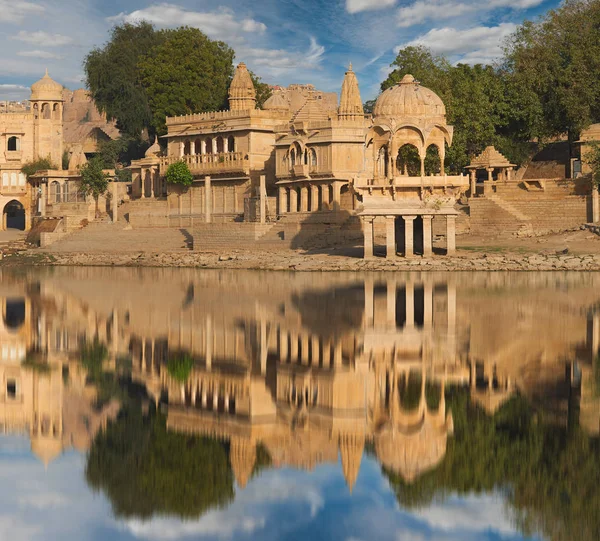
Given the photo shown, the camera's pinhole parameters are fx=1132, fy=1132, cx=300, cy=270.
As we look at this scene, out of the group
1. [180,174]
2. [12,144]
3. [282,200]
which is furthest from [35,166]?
[282,200]

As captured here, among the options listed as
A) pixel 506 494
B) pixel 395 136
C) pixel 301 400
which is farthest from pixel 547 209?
pixel 506 494

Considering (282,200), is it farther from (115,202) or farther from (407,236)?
(115,202)

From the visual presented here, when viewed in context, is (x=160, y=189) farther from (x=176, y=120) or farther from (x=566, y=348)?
(x=566, y=348)

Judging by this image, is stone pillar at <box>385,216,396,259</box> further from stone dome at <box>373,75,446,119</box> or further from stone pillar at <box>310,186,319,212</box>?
stone pillar at <box>310,186,319,212</box>

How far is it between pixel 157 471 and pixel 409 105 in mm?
34515

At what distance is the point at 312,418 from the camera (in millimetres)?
14828

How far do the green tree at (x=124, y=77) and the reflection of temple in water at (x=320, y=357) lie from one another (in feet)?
125

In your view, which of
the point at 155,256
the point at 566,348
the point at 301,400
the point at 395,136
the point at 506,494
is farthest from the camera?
the point at 155,256

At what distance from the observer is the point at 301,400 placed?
16.0 m

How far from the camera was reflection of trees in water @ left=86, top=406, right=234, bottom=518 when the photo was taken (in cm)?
1153

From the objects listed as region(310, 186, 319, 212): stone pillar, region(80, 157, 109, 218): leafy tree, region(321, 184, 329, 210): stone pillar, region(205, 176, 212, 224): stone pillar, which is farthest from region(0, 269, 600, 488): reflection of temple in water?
region(80, 157, 109, 218): leafy tree

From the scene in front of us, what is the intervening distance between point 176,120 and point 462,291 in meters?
33.1

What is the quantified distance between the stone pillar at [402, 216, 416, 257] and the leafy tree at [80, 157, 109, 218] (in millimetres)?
25905

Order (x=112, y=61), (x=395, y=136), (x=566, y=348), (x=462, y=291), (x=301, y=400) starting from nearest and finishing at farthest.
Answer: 1. (x=301, y=400)
2. (x=566, y=348)
3. (x=462, y=291)
4. (x=395, y=136)
5. (x=112, y=61)
